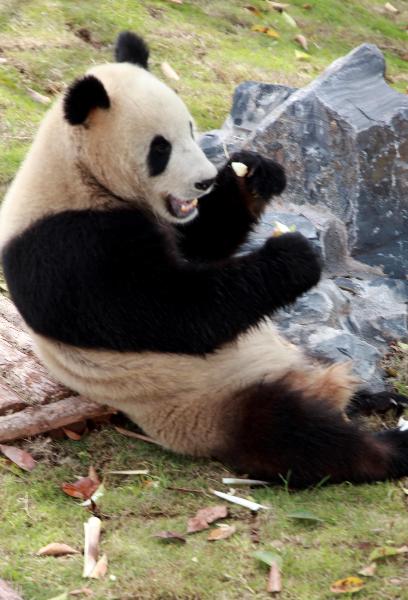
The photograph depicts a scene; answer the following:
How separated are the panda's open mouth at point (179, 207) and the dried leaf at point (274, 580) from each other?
1.64 metres

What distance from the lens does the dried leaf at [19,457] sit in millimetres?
4598

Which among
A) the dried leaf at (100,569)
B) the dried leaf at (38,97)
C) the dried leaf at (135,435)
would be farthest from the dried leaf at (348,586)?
the dried leaf at (38,97)

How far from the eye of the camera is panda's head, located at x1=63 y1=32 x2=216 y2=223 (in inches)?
171

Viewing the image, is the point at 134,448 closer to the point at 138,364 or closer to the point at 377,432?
the point at 138,364

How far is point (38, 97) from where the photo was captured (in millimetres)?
8219

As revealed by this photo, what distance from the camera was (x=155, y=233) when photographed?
14.0 ft

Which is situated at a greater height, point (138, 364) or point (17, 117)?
point (138, 364)

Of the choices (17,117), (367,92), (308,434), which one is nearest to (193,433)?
(308,434)

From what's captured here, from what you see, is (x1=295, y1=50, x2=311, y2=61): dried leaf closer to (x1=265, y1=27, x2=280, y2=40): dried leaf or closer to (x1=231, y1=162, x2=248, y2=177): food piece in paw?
(x1=265, y1=27, x2=280, y2=40): dried leaf

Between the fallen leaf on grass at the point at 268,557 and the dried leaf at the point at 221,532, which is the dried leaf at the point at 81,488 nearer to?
the dried leaf at the point at 221,532

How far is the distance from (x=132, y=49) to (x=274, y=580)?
2524mm

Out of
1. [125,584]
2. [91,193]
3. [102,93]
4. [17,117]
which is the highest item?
[102,93]

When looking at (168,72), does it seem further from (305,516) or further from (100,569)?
(100,569)

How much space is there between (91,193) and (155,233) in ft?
1.12
